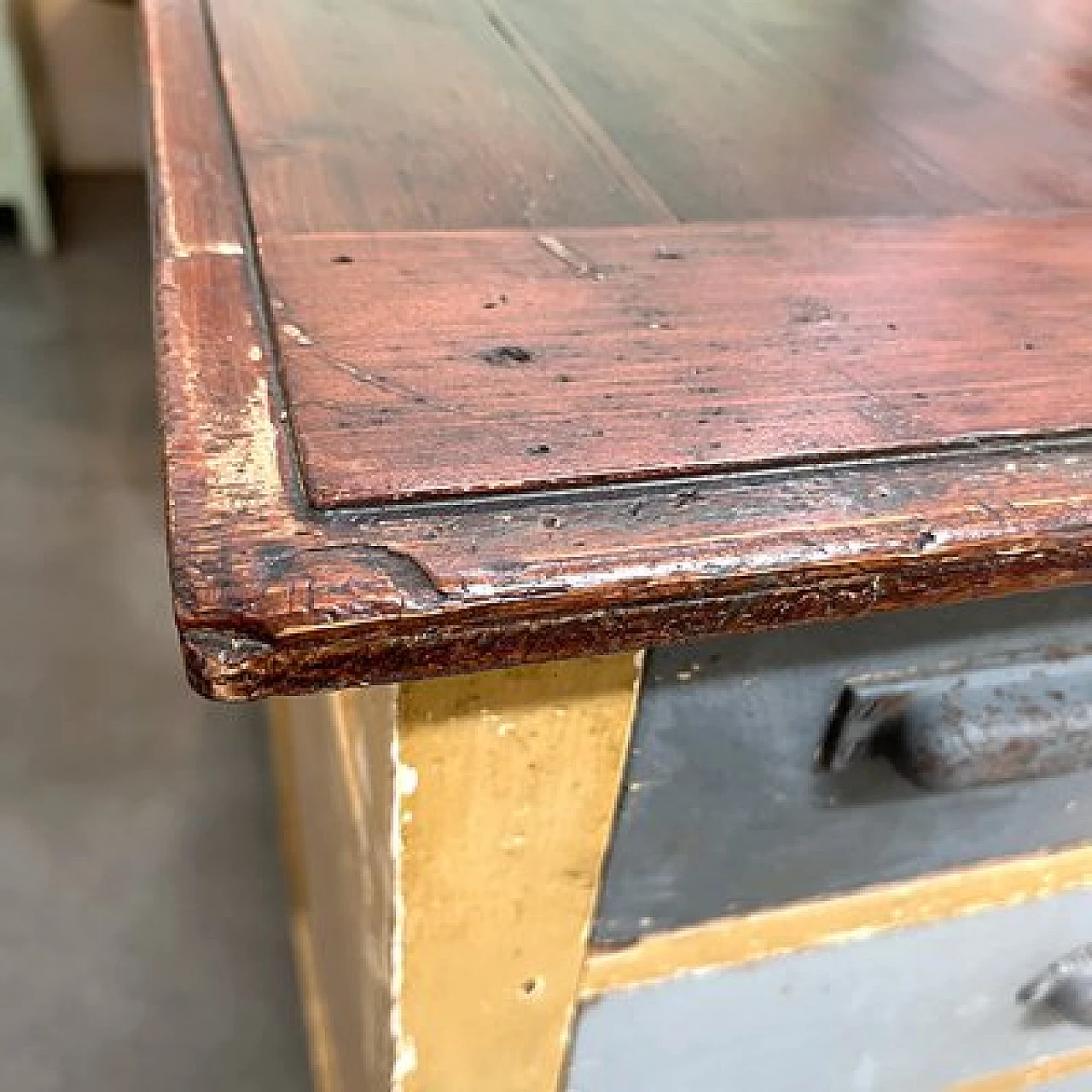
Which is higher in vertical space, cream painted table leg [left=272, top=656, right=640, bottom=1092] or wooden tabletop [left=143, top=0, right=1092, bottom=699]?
wooden tabletop [left=143, top=0, right=1092, bottom=699]

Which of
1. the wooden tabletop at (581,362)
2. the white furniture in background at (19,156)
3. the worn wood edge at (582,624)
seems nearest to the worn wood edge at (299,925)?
the wooden tabletop at (581,362)

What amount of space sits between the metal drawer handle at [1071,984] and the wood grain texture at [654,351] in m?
0.27

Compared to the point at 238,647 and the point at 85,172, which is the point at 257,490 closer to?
the point at 238,647

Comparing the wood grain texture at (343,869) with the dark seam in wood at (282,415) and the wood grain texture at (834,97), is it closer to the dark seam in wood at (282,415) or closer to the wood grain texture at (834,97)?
the dark seam in wood at (282,415)

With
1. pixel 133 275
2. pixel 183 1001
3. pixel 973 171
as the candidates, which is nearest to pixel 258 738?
pixel 183 1001

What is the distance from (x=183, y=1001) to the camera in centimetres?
100

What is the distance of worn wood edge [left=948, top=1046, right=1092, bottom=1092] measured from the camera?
1.80 ft

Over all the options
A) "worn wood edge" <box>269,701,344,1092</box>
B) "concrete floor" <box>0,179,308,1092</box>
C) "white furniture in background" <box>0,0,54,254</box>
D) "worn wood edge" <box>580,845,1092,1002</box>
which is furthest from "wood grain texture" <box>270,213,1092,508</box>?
"white furniture in background" <box>0,0,54,254</box>

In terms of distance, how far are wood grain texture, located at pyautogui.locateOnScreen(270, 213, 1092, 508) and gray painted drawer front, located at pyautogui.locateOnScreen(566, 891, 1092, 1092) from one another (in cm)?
21

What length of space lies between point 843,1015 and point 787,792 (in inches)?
5.7

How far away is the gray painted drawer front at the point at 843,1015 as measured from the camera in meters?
0.42

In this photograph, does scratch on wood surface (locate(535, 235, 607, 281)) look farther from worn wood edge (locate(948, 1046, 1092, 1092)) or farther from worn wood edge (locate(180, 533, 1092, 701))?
worn wood edge (locate(948, 1046, 1092, 1092))

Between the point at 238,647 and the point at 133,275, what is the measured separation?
6.70ft

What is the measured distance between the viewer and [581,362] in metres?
0.30
